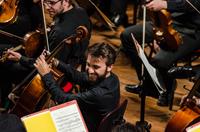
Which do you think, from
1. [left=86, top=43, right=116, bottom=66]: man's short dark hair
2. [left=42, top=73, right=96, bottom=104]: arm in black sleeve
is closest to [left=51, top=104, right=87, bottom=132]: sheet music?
[left=42, top=73, right=96, bottom=104]: arm in black sleeve

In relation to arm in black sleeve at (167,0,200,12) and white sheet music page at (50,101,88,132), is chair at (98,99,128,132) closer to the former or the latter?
white sheet music page at (50,101,88,132)

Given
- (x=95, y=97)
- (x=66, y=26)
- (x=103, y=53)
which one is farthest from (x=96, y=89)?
(x=66, y=26)

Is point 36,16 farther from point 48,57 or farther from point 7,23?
point 48,57

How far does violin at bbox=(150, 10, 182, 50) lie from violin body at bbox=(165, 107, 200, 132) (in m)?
0.80

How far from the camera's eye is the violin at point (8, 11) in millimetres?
3906

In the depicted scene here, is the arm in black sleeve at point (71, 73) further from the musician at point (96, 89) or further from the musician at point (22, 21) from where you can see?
the musician at point (22, 21)

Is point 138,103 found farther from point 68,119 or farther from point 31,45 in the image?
point 68,119

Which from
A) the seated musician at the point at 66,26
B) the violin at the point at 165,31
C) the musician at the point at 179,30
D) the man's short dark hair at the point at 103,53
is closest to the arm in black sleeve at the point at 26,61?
the seated musician at the point at 66,26

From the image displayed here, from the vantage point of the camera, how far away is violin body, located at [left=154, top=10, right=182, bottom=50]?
3.56 m

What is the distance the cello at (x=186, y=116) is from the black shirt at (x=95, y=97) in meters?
0.42

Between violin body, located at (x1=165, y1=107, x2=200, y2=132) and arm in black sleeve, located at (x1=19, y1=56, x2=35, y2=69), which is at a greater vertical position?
arm in black sleeve, located at (x1=19, y1=56, x2=35, y2=69)

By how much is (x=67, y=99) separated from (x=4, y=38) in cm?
129

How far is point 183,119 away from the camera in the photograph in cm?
298

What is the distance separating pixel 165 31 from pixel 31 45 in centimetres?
109
